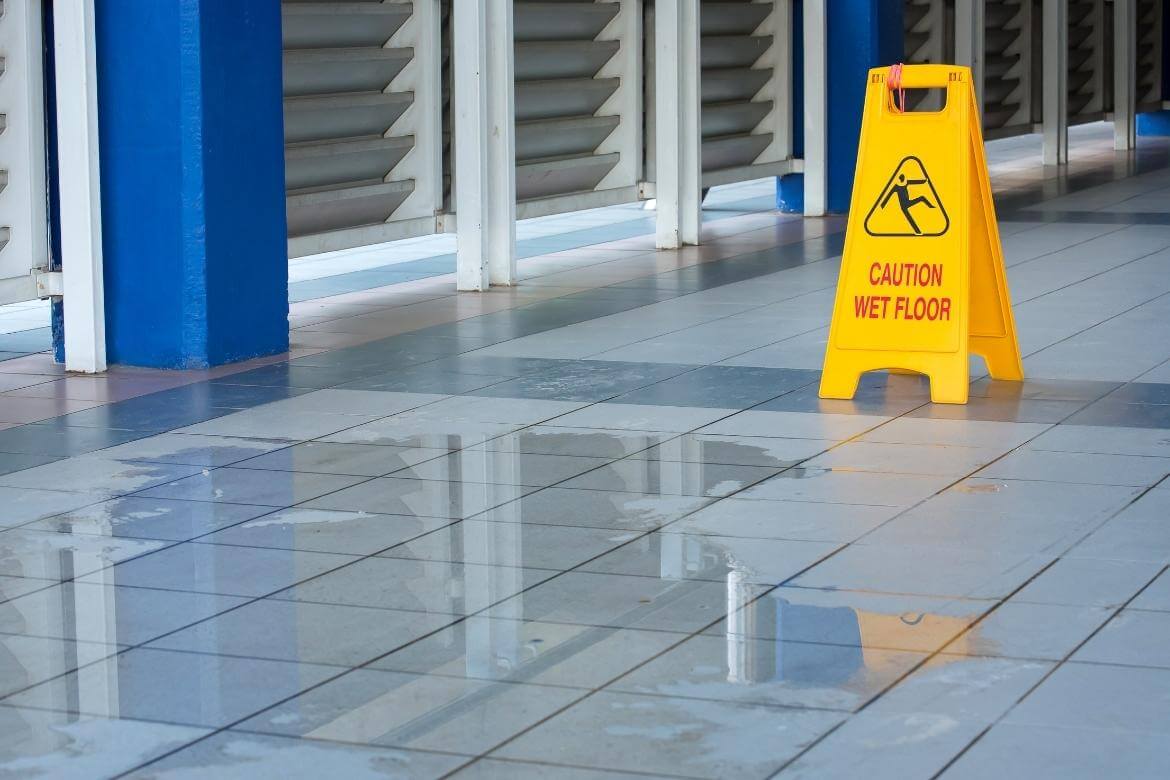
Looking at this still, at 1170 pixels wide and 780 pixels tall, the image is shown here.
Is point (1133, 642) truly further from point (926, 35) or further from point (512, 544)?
point (926, 35)

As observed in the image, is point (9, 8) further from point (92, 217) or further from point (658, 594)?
point (658, 594)

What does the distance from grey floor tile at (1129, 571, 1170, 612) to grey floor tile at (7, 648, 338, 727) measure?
7.06 ft

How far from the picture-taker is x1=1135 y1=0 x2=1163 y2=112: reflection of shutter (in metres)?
28.5

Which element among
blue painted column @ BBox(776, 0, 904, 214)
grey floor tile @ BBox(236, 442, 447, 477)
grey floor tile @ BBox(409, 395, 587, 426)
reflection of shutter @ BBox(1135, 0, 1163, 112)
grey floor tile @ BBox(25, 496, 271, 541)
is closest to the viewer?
grey floor tile @ BBox(25, 496, 271, 541)

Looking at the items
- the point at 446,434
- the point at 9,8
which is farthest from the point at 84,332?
the point at 446,434

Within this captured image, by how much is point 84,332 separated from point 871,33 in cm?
964

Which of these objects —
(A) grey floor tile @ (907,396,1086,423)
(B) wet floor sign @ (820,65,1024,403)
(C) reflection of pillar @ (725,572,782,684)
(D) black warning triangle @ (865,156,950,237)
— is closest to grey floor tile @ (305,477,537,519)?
(C) reflection of pillar @ (725,572,782,684)

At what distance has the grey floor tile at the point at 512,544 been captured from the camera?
219 inches

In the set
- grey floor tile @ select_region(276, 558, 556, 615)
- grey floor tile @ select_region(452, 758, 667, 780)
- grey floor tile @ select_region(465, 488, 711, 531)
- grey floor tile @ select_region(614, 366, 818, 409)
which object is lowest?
grey floor tile @ select_region(452, 758, 667, 780)

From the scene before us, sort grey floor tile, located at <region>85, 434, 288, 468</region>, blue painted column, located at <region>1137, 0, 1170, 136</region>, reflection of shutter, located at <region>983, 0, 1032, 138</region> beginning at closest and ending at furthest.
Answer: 1. grey floor tile, located at <region>85, 434, 288, 468</region>
2. reflection of shutter, located at <region>983, 0, 1032, 138</region>
3. blue painted column, located at <region>1137, 0, 1170, 136</region>

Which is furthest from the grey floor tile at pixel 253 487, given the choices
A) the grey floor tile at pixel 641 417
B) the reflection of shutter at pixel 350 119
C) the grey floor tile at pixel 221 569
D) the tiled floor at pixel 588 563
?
the reflection of shutter at pixel 350 119

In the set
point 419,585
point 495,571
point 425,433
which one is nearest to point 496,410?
point 425,433

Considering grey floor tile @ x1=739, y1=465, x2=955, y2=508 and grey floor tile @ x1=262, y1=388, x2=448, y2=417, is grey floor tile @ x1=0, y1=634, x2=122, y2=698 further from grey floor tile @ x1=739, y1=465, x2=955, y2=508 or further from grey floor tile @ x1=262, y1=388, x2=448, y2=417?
grey floor tile @ x1=262, y1=388, x2=448, y2=417

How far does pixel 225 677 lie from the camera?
14.7 feet
